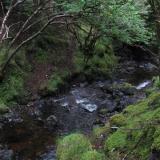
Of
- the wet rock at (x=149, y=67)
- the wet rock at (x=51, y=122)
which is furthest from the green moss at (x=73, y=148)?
the wet rock at (x=149, y=67)

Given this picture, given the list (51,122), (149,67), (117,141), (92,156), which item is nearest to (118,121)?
(117,141)

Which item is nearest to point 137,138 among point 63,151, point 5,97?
point 63,151

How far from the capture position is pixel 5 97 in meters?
20.6

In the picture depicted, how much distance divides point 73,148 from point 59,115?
27.1 ft

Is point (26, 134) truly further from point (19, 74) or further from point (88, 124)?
point (19, 74)

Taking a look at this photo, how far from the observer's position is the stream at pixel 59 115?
49.3 feet

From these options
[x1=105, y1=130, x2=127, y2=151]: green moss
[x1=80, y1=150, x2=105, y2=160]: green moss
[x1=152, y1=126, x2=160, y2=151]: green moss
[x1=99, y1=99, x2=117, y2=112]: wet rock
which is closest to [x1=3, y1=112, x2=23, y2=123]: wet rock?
[x1=99, y1=99, x2=117, y2=112]: wet rock

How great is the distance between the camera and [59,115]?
63.1 feet

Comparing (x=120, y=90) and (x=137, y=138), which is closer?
(x=137, y=138)

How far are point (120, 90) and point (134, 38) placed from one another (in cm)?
330

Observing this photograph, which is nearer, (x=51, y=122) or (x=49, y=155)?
(x=49, y=155)

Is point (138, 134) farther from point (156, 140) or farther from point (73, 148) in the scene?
point (73, 148)

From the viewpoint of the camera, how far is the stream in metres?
15.0

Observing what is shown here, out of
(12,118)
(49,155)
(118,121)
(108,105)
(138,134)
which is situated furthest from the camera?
(108,105)
